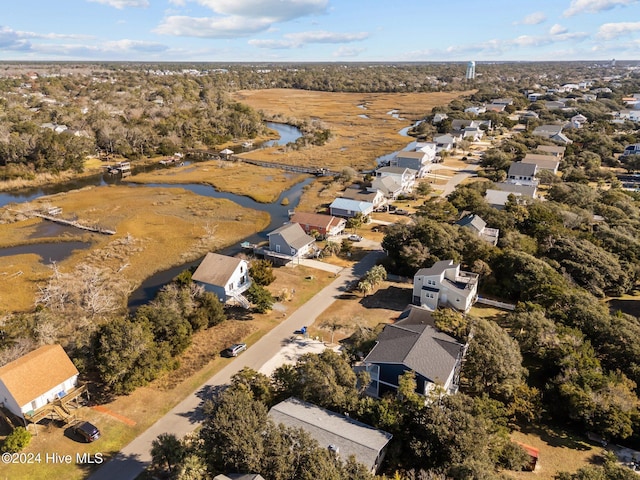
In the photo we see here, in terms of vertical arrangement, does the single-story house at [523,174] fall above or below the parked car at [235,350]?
above

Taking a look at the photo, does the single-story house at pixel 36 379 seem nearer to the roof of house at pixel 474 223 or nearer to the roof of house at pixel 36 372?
the roof of house at pixel 36 372

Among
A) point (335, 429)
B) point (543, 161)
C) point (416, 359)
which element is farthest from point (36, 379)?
point (543, 161)

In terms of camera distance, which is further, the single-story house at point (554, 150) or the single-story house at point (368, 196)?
the single-story house at point (554, 150)

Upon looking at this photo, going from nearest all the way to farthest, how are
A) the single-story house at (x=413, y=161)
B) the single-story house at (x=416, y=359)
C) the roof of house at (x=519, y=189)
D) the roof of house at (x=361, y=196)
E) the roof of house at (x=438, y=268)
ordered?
the single-story house at (x=416, y=359), the roof of house at (x=438, y=268), the roof of house at (x=361, y=196), the roof of house at (x=519, y=189), the single-story house at (x=413, y=161)

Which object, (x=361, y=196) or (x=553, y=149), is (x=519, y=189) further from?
(x=553, y=149)

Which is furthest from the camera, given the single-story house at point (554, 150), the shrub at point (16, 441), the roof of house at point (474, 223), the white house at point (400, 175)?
the single-story house at point (554, 150)

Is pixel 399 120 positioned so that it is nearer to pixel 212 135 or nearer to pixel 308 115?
pixel 308 115

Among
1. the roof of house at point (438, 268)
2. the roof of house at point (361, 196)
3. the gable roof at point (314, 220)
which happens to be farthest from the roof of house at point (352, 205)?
the roof of house at point (438, 268)

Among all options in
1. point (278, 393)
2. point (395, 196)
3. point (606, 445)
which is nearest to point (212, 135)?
point (395, 196)
